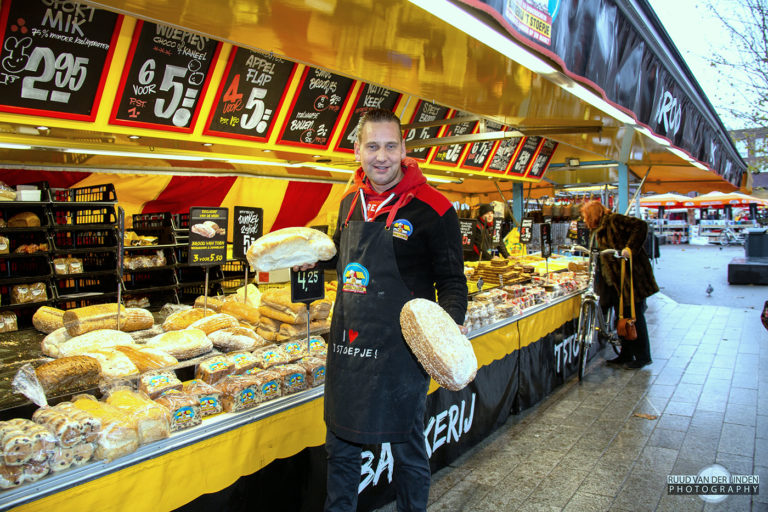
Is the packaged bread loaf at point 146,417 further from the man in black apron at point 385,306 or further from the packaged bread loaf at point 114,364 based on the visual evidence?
the man in black apron at point 385,306

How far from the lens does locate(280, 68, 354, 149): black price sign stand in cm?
555

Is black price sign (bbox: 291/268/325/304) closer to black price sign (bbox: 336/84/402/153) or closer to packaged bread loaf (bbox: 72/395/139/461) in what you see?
packaged bread loaf (bbox: 72/395/139/461)

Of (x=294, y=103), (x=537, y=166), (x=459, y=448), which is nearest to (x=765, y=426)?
(x=459, y=448)

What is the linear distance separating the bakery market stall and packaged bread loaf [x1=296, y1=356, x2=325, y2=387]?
3cm

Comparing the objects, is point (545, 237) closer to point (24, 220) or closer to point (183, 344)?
point (183, 344)

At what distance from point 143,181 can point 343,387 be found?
5.69 m

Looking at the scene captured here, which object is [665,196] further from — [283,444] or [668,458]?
[283,444]

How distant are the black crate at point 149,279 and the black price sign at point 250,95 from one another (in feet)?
6.68

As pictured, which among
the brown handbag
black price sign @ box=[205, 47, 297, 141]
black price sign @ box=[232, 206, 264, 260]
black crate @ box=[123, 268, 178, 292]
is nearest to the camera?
black price sign @ box=[232, 206, 264, 260]

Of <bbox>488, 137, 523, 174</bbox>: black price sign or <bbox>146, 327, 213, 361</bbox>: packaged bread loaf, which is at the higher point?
<bbox>488, 137, 523, 174</bbox>: black price sign

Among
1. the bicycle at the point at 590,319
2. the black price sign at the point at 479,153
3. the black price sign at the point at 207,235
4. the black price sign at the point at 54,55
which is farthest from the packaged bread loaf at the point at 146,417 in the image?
the black price sign at the point at 479,153

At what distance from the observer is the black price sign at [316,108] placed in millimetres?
5547

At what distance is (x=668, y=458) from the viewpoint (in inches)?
161

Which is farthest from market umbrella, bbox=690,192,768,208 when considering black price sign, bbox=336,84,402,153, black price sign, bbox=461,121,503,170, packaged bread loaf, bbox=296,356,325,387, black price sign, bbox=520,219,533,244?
packaged bread loaf, bbox=296,356,325,387
